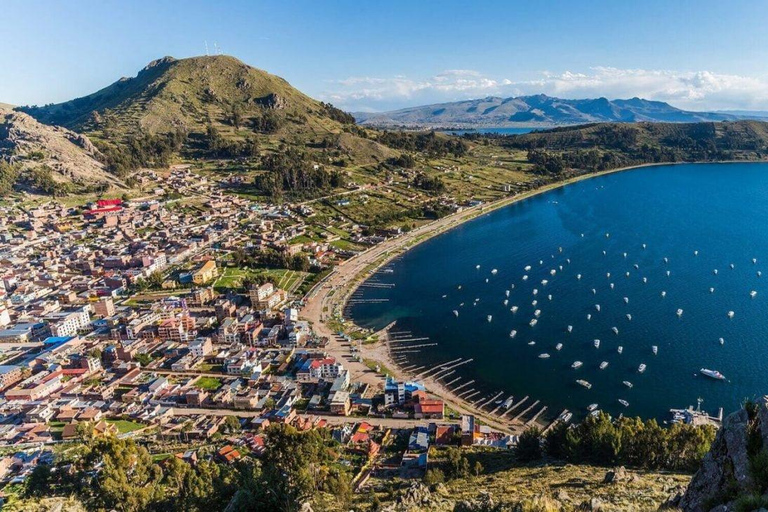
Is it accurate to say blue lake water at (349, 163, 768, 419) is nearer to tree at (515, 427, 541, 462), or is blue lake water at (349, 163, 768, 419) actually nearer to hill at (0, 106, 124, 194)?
tree at (515, 427, 541, 462)

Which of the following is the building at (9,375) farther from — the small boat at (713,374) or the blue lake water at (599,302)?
the small boat at (713,374)

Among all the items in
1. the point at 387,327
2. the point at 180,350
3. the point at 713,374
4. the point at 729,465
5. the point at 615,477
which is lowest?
the point at 713,374

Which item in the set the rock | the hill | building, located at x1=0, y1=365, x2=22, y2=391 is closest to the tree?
the rock

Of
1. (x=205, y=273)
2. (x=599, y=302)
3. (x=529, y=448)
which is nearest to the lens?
(x=529, y=448)

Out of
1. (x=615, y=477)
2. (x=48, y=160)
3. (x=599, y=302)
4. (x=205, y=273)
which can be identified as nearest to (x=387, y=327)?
(x=599, y=302)

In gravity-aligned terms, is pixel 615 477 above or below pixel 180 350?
above

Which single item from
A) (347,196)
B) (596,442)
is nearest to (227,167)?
(347,196)

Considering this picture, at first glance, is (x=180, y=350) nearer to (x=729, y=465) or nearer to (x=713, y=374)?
(x=729, y=465)

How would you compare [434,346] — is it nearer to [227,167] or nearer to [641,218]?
[641,218]
